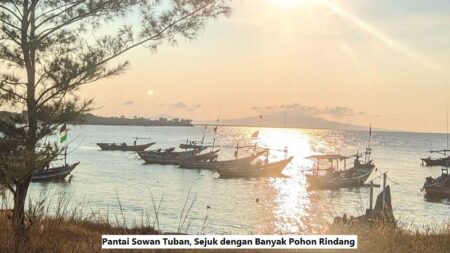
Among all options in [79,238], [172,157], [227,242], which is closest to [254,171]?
[172,157]

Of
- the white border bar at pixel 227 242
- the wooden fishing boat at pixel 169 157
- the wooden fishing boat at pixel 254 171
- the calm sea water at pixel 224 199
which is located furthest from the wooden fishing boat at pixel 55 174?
the white border bar at pixel 227 242

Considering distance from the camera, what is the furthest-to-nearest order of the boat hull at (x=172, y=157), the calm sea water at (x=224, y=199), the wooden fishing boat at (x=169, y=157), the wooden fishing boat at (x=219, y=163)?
the wooden fishing boat at (x=169, y=157) → the boat hull at (x=172, y=157) → the wooden fishing boat at (x=219, y=163) → the calm sea water at (x=224, y=199)

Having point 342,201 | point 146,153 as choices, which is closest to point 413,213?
point 342,201

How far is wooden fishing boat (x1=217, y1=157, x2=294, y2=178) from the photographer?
2328 inches

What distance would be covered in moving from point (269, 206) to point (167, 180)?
2018cm

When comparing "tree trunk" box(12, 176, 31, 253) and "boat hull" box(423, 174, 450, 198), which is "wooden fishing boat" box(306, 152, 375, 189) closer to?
"boat hull" box(423, 174, 450, 198)

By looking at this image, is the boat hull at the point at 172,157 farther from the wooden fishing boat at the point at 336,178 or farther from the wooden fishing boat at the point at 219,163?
the wooden fishing boat at the point at 336,178

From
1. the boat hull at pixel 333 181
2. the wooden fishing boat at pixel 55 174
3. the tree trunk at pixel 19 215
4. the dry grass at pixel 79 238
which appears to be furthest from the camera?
the boat hull at pixel 333 181

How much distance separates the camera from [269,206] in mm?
38688

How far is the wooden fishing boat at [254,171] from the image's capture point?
59125mm

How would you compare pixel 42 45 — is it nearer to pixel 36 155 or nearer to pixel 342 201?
pixel 36 155

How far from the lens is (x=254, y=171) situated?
62.2m

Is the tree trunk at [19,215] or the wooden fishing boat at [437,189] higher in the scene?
the tree trunk at [19,215]

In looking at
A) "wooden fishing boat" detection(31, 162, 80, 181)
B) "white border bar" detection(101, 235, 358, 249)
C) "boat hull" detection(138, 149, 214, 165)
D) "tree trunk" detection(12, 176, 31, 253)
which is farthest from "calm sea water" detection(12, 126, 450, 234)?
"tree trunk" detection(12, 176, 31, 253)
